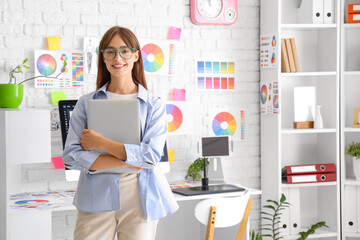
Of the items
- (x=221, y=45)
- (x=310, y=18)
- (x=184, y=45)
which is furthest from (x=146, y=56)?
(x=310, y=18)

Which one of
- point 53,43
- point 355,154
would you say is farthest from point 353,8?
point 53,43

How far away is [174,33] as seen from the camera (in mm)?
3627

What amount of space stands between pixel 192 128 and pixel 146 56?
579 millimetres

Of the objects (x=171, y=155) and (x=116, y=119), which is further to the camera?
(x=171, y=155)

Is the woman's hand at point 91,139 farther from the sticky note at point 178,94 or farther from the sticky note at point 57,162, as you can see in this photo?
the sticky note at point 178,94

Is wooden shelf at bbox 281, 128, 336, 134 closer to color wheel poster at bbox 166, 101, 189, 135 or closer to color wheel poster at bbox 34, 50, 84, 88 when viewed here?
color wheel poster at bbox 166, 101, 189, 135

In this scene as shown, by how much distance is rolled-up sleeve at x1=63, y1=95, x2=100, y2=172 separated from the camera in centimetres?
213

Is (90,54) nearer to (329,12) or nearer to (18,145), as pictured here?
(18,145)

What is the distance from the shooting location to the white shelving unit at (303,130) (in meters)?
3.72

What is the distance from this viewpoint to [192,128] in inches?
146

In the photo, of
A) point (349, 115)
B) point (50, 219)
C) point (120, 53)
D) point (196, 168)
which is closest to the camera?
point (120, 53)

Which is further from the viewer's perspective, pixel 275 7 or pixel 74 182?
pixel 275 7

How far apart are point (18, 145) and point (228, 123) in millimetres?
1590

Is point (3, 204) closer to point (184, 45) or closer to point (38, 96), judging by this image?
point (38, 96)
